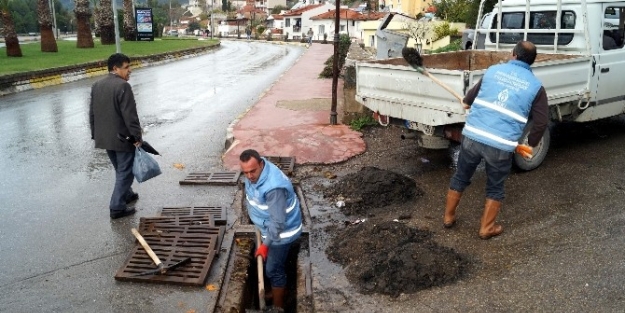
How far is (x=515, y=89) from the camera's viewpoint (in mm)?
4617

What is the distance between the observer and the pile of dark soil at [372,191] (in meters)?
6.02

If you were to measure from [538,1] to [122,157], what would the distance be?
6.30 meters

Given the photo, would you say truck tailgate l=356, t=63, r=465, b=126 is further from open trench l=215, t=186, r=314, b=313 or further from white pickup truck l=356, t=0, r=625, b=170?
open trench l=215, t=186, r=314, b=313

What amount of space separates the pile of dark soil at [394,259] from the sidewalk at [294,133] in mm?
2714

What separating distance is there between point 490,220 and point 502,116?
3.22ft

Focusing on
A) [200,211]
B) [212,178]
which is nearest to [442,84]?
[200,211]

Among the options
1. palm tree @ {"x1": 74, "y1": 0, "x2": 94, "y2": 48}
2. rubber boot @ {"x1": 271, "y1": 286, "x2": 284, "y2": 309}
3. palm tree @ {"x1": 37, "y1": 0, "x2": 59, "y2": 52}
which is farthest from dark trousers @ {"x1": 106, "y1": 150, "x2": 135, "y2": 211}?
palm tree @ {"x1": 74, "y1": 0, "x2": 94, "y2": 48}

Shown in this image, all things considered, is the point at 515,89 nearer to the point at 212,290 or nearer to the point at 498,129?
the point at 498,129

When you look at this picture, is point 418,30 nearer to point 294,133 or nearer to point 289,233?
point 294,133

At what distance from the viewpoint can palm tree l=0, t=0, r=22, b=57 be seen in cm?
2006

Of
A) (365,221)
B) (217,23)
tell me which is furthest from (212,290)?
(217,23)

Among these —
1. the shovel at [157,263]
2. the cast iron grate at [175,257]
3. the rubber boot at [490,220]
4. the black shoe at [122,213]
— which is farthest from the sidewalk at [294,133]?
A: the rubber boot at [490,220]

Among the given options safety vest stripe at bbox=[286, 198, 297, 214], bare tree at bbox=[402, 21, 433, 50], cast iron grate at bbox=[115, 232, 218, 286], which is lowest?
cast iron grate at bbox=[115, 232, 218, 286]

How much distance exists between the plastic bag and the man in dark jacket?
0.35 ft
